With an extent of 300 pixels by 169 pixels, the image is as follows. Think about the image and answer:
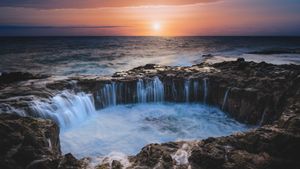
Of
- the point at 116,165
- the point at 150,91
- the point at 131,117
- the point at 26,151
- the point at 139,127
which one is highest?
the point at 26,151

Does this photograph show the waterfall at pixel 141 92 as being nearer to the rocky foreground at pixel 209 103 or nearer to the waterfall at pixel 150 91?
the waterfall at pixel 150 91

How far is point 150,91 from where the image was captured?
14.3 meters

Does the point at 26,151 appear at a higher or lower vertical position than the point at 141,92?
higher

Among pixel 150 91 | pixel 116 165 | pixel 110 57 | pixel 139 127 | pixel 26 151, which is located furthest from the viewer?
pixel 110 57

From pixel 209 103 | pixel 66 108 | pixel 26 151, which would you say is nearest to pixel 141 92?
pixel 209 103

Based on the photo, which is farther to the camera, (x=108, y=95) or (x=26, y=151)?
(x=108, y=95)

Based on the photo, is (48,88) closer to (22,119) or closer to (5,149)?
(22,119)

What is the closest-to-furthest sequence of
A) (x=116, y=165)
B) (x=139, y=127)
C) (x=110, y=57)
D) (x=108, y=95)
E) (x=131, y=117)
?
(x=116, y=165) < (x=139, y=127) < (x=131, y=117) < (x=108, y=95) < (x=110, y=57)

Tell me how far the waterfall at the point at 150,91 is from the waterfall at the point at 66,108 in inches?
107

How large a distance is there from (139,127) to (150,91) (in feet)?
11.5

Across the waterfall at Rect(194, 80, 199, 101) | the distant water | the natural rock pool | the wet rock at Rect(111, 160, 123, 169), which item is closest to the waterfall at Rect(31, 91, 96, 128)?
the natural rock pool

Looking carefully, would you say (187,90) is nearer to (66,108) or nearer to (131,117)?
(131,117)

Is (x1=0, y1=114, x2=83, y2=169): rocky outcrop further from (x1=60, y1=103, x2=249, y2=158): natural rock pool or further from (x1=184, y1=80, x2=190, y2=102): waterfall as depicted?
(x1=184, y1=80, x2=190, y2=102): waterfall

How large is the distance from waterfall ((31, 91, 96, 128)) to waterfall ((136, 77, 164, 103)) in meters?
2.71
